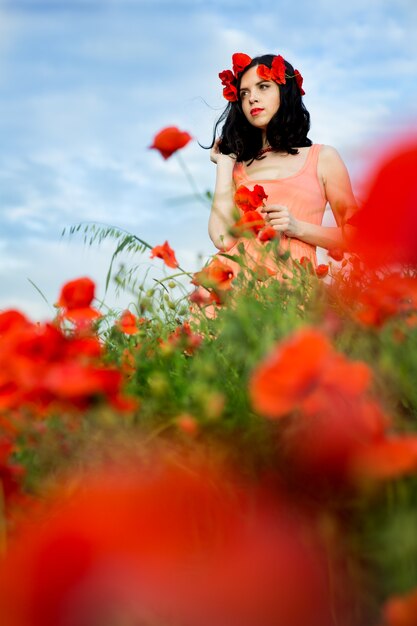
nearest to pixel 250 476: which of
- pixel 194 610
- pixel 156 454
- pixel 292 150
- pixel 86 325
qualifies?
pixel 156 454

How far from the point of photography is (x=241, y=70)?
409cm

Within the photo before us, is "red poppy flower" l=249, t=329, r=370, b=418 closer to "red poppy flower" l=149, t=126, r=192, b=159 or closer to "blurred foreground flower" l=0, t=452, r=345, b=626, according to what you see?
"blurred foreground flower" l=0, t=452, r=345, b=626

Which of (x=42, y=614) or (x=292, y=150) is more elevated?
(x=292, y=150)

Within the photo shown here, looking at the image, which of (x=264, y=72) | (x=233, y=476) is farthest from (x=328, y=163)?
(x=233, y=476)

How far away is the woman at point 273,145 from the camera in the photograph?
403 cm

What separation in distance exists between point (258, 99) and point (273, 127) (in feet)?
0.60

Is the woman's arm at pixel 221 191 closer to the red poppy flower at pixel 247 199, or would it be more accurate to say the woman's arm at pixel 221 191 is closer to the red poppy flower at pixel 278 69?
the red poppy flower at pixel 278 69

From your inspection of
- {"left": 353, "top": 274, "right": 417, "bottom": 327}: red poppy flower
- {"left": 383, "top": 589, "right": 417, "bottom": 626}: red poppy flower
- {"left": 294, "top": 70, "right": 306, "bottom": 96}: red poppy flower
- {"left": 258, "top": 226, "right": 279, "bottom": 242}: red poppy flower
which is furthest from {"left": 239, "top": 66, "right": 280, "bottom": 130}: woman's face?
{"left": 383, "top": 589, "right": 417, "bottom": 626}: red poppy flower

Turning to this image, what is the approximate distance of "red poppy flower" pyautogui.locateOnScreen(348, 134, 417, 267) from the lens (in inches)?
39.9

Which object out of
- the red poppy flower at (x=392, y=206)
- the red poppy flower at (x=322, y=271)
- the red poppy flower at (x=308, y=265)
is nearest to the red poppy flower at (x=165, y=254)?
the red poppy flower at (x=308, y=265)

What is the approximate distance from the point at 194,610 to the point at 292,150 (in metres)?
3.61

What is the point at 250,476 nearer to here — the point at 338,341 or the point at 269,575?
the point at 269,575

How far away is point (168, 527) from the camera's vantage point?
0.86 m

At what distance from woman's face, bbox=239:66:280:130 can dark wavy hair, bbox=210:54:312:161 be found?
41mm
